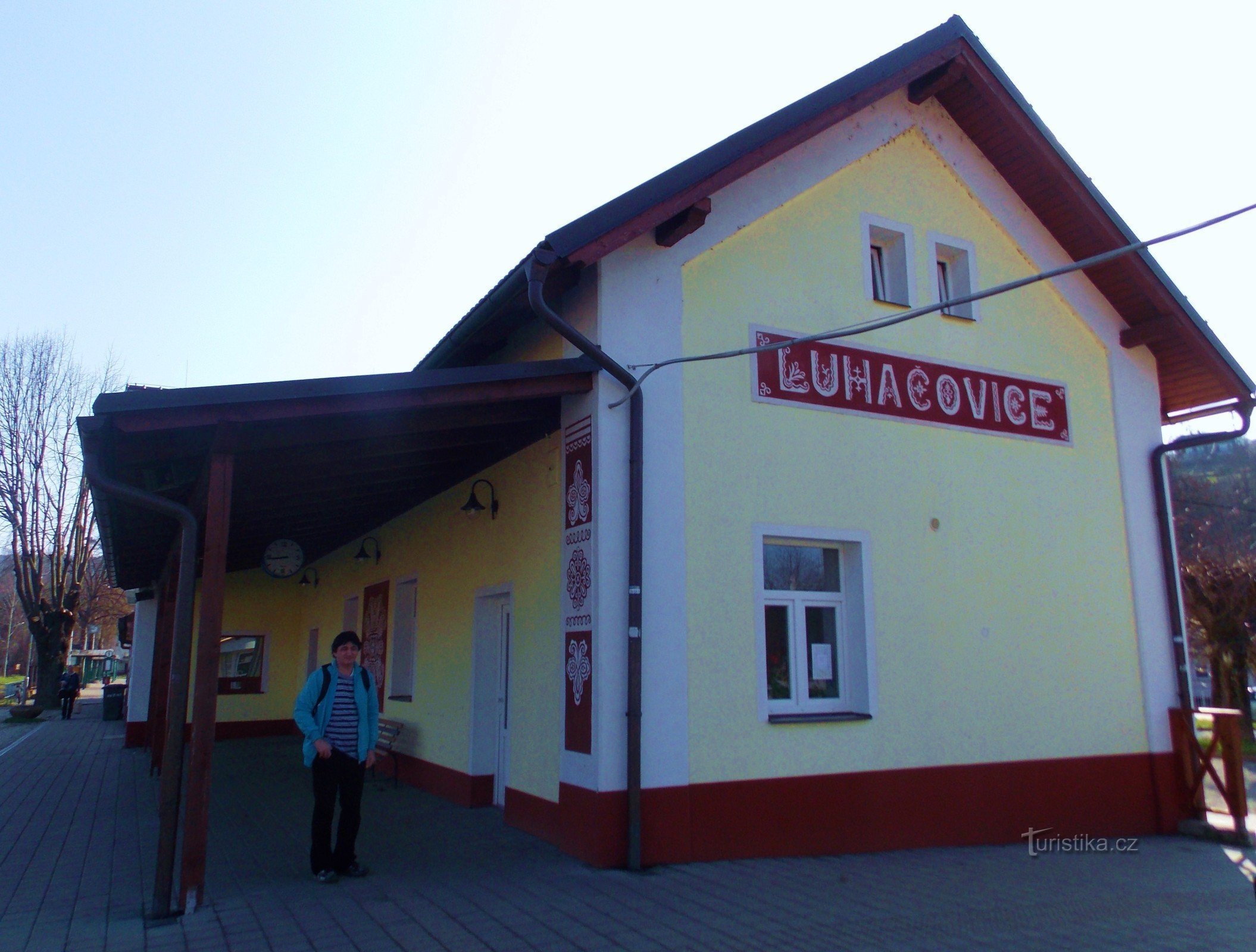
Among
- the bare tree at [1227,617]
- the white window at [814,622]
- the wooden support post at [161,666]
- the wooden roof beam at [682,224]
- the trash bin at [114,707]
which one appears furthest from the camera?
the trash bin at [114,707]

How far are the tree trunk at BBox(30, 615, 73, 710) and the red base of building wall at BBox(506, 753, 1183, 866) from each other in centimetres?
2618

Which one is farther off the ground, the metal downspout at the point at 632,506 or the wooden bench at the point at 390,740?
the metal downspout at the point at 632,506

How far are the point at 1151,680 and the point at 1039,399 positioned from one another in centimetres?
299

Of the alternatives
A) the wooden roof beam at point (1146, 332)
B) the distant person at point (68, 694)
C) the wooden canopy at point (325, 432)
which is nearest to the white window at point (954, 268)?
the wooden roof beam at point (1146, 332)

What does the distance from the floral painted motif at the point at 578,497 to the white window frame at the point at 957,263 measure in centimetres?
421

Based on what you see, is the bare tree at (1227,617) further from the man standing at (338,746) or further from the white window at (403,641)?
the man standing at (338,746)

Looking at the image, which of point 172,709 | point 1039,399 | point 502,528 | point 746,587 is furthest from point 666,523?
point 1039,399

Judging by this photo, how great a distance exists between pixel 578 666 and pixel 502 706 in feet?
8.31

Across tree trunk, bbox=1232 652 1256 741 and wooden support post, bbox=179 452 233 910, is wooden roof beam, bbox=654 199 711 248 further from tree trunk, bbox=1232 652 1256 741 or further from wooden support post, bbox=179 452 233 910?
tree trunk, bbox=1232 652 1256 741

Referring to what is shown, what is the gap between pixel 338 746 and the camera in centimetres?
646

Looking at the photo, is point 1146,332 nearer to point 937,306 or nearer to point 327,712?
point 937,306

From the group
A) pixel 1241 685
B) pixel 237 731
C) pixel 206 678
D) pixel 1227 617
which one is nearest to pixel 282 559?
pixel 237 731

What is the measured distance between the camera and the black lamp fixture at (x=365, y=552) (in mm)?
13250

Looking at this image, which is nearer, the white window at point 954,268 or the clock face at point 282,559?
the white window at point 954,268
